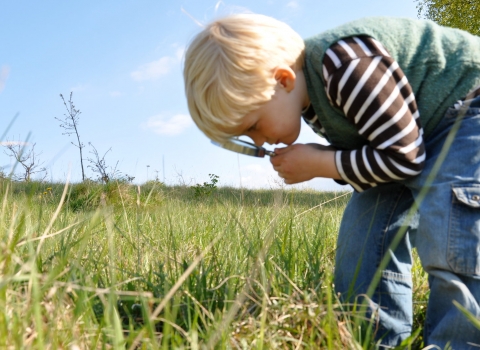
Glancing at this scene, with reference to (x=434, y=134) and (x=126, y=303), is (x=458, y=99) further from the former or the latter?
(x=126, y=303)

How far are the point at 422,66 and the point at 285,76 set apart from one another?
0.52m

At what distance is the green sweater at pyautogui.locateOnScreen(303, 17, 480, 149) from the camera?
6.18ft

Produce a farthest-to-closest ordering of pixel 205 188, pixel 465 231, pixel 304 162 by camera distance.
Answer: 1. pixel 205 188
2. pixel 304 162
3. pixel 465 231

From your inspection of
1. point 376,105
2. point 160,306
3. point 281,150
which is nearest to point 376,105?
point 376,105

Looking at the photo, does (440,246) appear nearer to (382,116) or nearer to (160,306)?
(382,116)

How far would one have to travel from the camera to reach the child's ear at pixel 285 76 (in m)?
1.87

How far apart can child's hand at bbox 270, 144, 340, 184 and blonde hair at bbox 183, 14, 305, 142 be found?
0.80ft

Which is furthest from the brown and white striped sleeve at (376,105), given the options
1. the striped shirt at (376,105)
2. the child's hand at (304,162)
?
the child's hand at (304,162)

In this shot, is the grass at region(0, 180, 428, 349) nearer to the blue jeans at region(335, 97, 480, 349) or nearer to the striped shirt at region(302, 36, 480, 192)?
the blue jeans at region(335, 97, 480, 349)

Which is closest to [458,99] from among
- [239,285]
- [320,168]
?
[320,168]

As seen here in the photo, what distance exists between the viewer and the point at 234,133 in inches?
77.8

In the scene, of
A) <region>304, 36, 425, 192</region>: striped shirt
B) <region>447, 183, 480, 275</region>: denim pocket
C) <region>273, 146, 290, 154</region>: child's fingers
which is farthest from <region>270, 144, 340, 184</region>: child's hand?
<region>447, 183, 480, 275</region>: denim pocket

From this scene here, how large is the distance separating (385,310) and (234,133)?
3.10 feet

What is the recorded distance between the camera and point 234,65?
182cm
